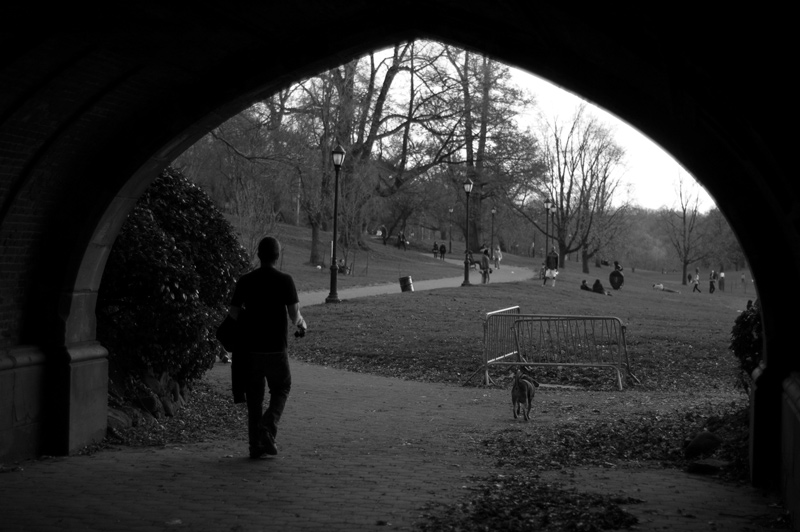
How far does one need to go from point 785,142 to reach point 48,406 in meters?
6.46

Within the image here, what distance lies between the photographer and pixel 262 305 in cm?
788

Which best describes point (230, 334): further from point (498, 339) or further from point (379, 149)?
point (379, 149)

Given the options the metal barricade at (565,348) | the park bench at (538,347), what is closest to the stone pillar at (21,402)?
the park bench at (538,347)

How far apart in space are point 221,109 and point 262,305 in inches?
72.0

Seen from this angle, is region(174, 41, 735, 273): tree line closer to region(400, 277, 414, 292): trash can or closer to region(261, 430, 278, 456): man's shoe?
region(400, 277, 414, 292): trash can

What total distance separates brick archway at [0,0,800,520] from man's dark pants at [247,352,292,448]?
5.55ft

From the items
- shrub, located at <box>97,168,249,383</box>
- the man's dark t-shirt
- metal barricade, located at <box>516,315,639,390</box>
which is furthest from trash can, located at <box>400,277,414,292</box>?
the man's dark t-shirt

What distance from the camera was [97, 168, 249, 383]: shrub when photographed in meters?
9.74

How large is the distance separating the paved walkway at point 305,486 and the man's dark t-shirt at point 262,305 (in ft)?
3.42

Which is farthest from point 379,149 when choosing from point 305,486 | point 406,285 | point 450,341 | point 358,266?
point 305,486

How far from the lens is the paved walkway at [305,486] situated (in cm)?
595

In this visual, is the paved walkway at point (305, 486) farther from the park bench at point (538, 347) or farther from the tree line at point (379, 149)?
the tree line at point (379, 149)

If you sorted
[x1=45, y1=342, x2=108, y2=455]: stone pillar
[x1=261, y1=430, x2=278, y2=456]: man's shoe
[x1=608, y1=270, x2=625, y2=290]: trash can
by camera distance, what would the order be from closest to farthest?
[x1=261, y1=430, x2=278, y2=456]: man's shoe
[x1=45, y1=342, x2=108, y2=455]: stone pillar
[x1=608, y1=270, x2=625, y2=290]: trash can

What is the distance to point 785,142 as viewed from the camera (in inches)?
Result: 200
